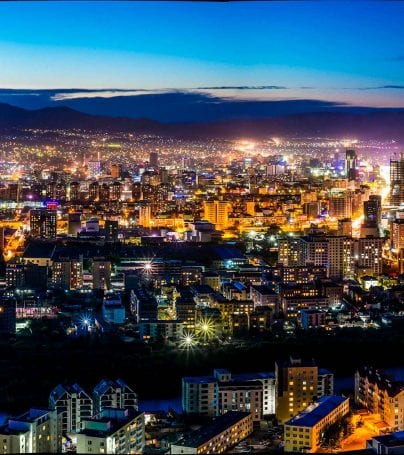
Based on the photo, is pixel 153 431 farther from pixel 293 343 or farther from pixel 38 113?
pixel 38 113

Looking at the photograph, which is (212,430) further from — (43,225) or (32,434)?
(43,225)

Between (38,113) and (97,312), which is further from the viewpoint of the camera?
(38,113)

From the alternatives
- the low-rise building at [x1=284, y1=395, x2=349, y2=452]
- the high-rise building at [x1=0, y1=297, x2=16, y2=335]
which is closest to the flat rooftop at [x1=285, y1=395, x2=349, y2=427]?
the low-rise building at [x1=284, y1=395, x2=349, y2=452]

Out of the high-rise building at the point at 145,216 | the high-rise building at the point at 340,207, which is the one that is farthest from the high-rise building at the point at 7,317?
the high-rise building at the point at 340,207

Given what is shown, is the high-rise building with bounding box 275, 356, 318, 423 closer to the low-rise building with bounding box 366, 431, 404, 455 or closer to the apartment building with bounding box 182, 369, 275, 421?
the apartment building with bounding box 182, 369, 275, 421

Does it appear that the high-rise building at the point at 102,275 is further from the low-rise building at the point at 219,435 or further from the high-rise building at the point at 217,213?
the high-rise building at the point at 217,213

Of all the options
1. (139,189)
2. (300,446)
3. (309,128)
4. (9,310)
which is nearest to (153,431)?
(300,446)
